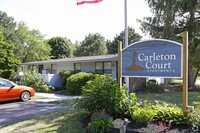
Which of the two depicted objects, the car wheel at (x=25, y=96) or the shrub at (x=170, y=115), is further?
the car wheel at (x=25, y=96)

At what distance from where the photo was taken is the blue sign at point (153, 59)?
5.75m

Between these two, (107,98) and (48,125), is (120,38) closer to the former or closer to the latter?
(48,125)

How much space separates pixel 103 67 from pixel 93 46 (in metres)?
29.0

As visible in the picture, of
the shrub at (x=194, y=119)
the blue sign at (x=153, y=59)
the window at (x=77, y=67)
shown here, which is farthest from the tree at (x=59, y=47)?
the shrub at (x=194, y=119)

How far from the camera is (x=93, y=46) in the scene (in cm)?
4788

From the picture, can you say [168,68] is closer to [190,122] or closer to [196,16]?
[190,122]

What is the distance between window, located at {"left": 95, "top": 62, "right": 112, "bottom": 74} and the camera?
18844 millimetres

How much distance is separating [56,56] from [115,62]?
112 feet

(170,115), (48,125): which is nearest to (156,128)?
(170,115)

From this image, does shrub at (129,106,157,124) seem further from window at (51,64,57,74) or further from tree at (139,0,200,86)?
window at (51,64,57,74)

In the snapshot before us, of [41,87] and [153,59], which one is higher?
[153,59]

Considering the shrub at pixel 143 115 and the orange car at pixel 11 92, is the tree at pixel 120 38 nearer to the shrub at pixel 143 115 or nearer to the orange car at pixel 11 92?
the orange car at pixel 11 92

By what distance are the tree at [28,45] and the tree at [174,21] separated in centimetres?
2259

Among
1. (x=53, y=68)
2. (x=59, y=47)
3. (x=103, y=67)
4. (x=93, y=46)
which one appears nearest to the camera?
(x=103, y=67)
